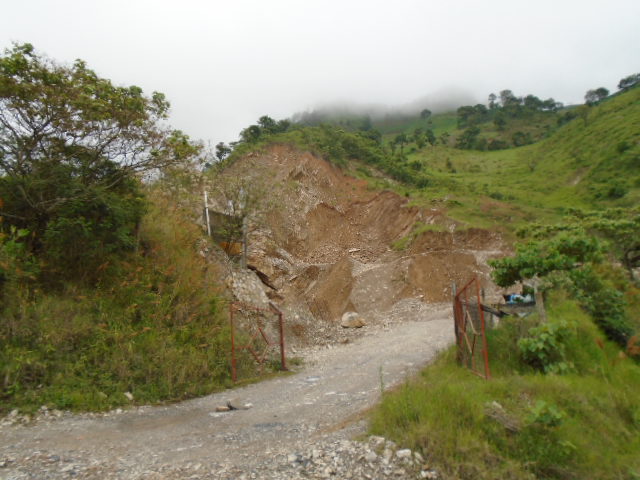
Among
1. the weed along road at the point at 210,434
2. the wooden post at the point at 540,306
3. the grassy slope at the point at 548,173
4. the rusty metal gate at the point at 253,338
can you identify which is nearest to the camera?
the weed along road at the point at 210,434

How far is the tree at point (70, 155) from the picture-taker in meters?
7.94

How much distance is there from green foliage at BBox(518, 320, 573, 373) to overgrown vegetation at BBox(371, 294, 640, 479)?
0.02 m

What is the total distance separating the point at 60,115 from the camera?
323 inches

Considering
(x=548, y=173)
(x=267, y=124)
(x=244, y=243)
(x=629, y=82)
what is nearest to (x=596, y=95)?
(x=629, y=82)

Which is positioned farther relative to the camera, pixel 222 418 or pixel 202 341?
pixel 202 341

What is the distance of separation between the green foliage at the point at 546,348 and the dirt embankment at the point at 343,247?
8.39m

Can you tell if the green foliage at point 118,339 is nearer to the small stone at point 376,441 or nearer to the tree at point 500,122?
the small stone at point 376,441

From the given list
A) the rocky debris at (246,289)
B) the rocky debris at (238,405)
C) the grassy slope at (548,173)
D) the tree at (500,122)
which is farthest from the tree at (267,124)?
the tree at (500,122)

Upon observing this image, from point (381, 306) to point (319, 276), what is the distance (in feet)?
11.3

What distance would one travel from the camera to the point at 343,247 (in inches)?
981

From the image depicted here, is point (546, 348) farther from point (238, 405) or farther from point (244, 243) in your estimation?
point (244, 243)

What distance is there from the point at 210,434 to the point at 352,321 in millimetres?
10952

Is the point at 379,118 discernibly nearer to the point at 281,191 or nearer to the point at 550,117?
the point at 550,117

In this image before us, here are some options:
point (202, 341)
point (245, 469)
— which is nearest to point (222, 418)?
point (245, 469)
